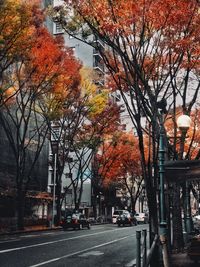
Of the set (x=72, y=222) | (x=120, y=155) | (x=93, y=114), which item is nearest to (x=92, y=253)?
(x=93, y=114)

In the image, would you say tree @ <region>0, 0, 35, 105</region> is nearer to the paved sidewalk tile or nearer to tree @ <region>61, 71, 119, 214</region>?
tree @ <region>61, 71, 119, 214</region>

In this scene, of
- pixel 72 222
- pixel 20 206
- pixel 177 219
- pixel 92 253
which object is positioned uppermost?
pixel 20 206

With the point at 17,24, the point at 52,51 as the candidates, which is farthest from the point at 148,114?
the point at 52,51

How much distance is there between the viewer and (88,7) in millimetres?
12680

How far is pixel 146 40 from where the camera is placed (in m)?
13.4

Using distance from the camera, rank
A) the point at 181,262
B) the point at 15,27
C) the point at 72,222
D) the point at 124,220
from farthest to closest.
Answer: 1. the point at 124,220
2. the point at 72,222
3. the point at 15,27
4. the point at 181,262

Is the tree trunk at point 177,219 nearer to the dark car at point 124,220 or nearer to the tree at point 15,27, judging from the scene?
the tree at point 15,27

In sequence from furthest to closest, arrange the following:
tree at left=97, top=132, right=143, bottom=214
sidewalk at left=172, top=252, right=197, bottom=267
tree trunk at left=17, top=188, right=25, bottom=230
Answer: tree at left=97, top=132, right=143, bottom=214 < tree trunk at left=17, top=188, right=25, bottom=230 < sidewalk at left=172, top=252, right=197, bottom=267

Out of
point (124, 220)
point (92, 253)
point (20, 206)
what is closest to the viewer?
point (92, 253)

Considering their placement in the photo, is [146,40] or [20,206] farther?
[20,206]

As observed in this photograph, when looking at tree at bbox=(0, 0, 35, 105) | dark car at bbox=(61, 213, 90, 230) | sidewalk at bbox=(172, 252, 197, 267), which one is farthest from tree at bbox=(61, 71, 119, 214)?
sidewalk at bbox=(172, 252, 197, 267)

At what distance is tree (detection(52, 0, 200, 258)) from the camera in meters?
12.4

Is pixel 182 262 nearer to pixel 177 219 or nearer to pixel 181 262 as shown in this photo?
Result: pixel 181 262

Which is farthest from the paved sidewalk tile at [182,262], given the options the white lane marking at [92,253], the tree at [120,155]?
the tree at [120,155]
